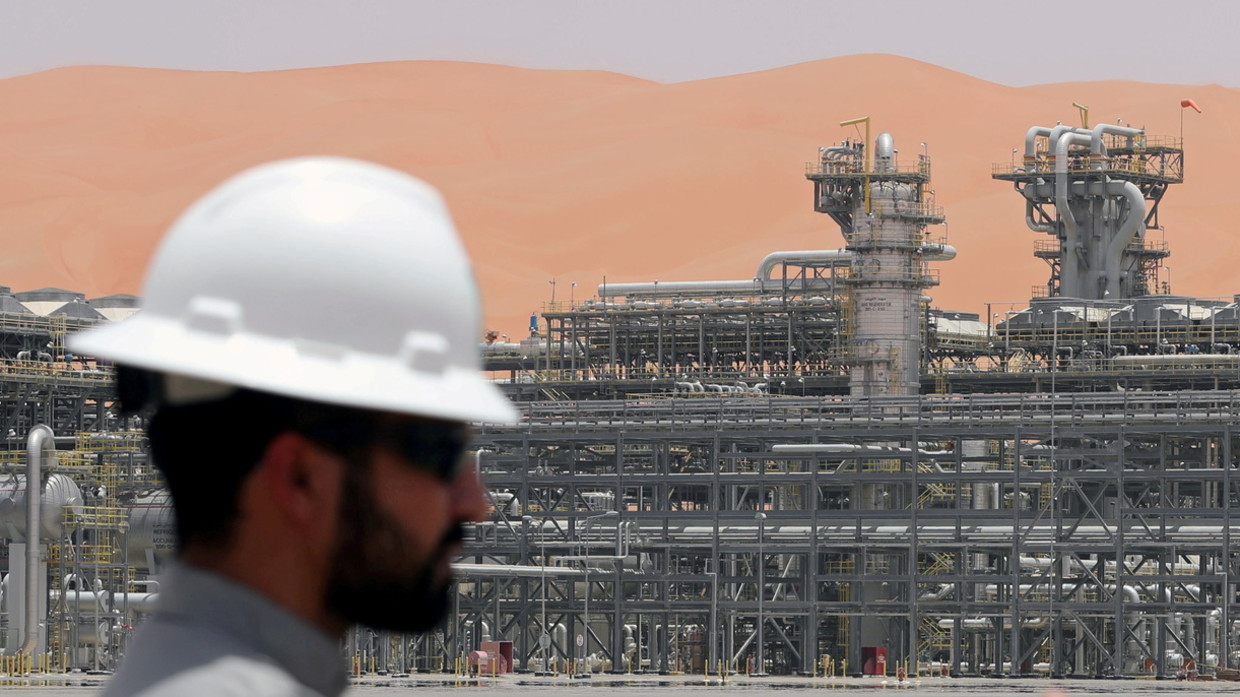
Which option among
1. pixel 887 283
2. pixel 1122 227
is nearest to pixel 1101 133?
pixel 1122 227

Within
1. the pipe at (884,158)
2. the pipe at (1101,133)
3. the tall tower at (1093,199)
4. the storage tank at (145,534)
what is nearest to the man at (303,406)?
the storage tank at (145,534)

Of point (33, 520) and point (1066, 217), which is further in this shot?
point (1066, 217)

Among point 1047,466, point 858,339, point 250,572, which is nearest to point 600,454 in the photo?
point 858,339

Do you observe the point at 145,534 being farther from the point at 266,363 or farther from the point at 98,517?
the point at 266,363

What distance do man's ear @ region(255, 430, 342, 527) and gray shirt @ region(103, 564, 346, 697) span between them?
Answer: 0.10 meters

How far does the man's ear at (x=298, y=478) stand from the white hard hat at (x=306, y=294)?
6 cm

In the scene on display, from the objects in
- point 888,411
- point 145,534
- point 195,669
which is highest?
point 888,411

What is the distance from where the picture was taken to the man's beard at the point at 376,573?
2553mm

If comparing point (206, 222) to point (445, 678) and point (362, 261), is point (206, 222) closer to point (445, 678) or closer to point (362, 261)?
point (362, 261)

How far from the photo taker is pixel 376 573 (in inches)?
102

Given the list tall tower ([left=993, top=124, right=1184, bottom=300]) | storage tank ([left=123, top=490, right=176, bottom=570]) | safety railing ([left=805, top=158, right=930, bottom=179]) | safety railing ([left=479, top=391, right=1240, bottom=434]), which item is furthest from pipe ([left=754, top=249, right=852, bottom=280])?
storage tank ([left=123, top=490, right=176, bottom=570])

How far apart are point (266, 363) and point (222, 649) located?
0.98 feet

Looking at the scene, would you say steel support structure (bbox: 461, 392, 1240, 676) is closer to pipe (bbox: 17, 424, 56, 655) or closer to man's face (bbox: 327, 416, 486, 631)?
pipe (bbox: 17, 424, 56, 655)

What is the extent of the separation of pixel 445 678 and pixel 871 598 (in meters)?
16.0
